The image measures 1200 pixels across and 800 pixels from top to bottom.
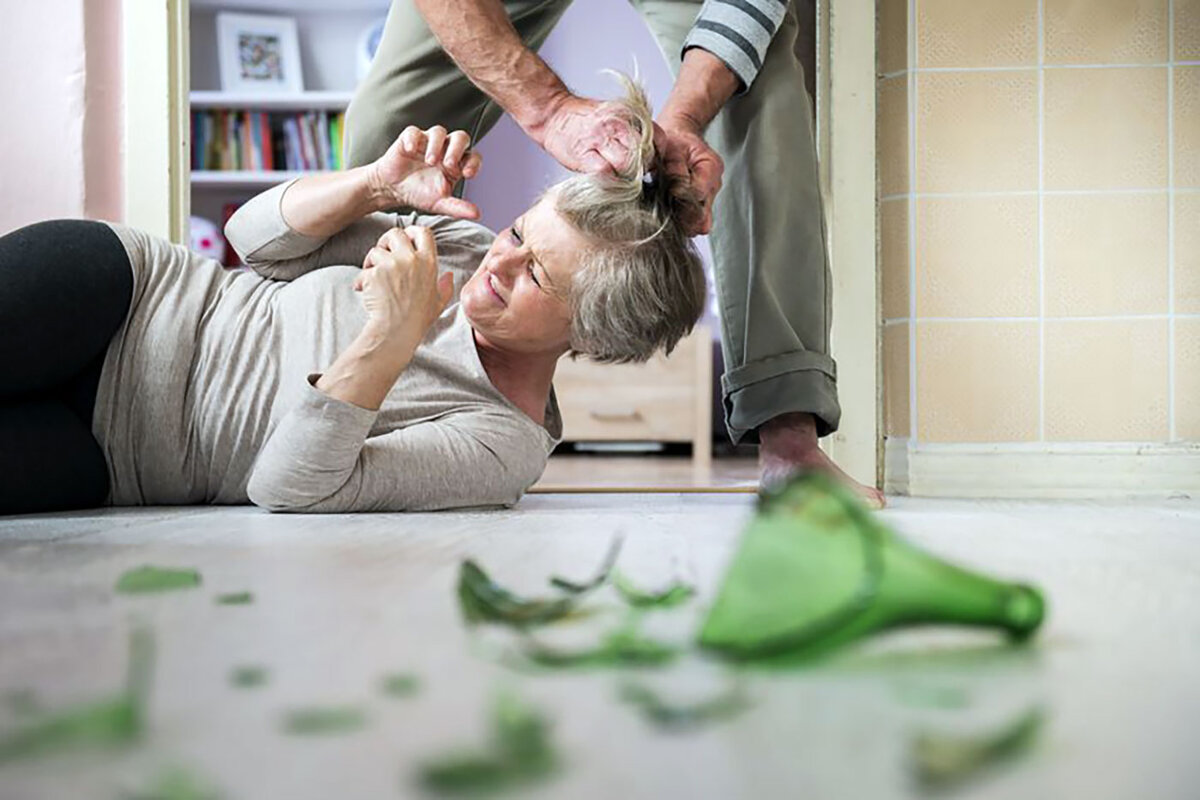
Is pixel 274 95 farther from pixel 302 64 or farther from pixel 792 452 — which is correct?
pixel 792 452

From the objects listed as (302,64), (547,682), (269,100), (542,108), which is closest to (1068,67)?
(542,108)

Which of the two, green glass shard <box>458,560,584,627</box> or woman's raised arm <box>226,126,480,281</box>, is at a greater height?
woman's raised arm <box>226,126,480,281</box>

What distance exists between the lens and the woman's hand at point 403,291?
4.22ft

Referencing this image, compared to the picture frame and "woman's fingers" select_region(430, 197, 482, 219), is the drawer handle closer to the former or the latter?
the picture frame

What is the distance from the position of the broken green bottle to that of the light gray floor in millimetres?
20

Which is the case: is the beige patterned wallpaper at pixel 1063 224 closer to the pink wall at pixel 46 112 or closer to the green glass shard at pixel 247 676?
the pink wall at pixel 46 112

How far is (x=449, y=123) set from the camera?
187cm

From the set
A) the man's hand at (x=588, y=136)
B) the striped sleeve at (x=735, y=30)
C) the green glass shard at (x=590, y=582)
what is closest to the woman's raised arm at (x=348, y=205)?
the man's hand at (x=588, y=136)

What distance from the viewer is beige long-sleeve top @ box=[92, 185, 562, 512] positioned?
136cm

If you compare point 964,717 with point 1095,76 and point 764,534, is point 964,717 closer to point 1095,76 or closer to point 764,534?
point 764,534

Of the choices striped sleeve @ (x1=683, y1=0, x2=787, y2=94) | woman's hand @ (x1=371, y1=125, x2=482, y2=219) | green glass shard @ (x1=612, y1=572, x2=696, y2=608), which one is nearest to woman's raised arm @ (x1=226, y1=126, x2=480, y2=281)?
woman's hand @ (x1=371, y1=125, x2=482, y2=219)

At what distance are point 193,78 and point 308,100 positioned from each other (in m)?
0.50

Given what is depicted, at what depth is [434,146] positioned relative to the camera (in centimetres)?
144

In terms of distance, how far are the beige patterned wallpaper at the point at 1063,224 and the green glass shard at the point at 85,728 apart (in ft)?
6.04
